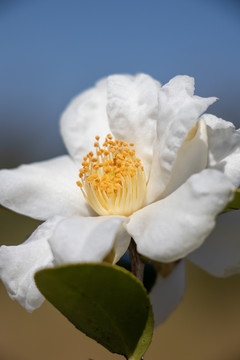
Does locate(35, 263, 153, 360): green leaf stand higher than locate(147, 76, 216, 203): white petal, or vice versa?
locate(147, 76, 216, 203): white petal

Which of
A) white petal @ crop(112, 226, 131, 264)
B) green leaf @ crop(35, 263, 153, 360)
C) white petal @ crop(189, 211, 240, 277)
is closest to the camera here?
green leaf @ crop(35, 263, 153, 360)

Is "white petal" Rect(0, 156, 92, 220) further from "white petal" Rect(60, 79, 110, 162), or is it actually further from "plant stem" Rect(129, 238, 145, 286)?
"plant stem" Rect(129, 238, 145, 286)

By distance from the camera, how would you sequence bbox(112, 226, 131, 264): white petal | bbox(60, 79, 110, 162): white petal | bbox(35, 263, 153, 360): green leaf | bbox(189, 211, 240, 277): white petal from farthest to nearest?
1. bbox(60, 79, 110, 162): white petal
2. bbox(189, 211, 240, 277): white petal
3. bbox(112, 226, 131, 264): white petal
4. bbox(35, 263, 153, 360): green leaf

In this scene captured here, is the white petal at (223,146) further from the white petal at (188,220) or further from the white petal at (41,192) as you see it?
the white petal at (41,192)

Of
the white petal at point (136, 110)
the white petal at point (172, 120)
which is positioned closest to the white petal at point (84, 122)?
the white petal at point (136, 110)

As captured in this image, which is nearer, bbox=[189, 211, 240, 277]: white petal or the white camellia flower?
the white camellia flower

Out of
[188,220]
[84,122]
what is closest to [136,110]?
[84,122]

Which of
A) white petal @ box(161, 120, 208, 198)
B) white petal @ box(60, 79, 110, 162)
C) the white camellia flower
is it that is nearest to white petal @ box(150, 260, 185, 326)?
the white camellia flower

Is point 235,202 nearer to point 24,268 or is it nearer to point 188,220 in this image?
point 188,220
